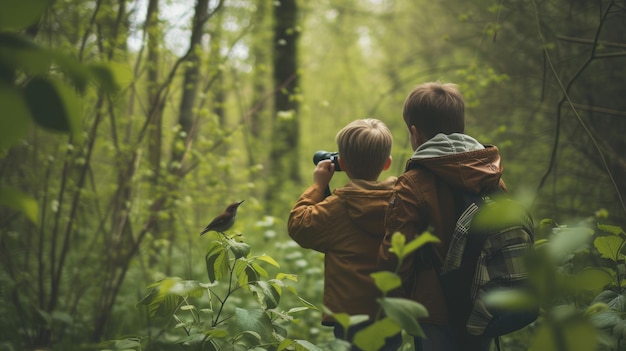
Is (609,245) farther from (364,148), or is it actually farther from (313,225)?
(313,225)

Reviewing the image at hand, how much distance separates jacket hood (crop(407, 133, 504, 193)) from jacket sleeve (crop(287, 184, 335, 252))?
46 centimetres

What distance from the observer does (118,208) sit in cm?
438

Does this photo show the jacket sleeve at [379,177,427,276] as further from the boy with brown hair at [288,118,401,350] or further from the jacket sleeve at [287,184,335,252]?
the jacket sleeve at [287,184,335,252]

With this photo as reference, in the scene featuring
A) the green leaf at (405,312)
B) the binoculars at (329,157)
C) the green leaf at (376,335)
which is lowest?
the green leaf at (376,335)

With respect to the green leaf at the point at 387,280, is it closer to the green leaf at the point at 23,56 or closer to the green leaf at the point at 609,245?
the green leaf at the point at 23,56

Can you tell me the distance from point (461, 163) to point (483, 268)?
16.5 inches

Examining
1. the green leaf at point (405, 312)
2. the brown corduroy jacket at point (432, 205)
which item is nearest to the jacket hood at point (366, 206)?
the brown corduroy jacket at point (432, 205)

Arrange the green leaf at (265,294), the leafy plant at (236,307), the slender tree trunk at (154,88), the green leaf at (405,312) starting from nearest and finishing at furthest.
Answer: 1. the green leaf at (405,312)
2. the leafy plant at (236,307)
3. the green leaf at (265,294)
4. the slender tree trunk at (154,88)

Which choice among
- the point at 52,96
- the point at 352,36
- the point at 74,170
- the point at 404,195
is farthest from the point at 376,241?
the point at 352,36

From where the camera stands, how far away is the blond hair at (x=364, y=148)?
7.51 feet

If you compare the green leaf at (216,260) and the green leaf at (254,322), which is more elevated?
the green leaf at (216,260)

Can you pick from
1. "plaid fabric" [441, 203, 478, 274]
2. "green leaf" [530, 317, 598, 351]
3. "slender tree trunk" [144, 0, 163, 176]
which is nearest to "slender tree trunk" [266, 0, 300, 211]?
"slender tree trunk" [144, 0, 163, 176]

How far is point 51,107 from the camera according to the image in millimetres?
676

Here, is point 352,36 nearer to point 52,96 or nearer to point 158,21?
point 158,21
